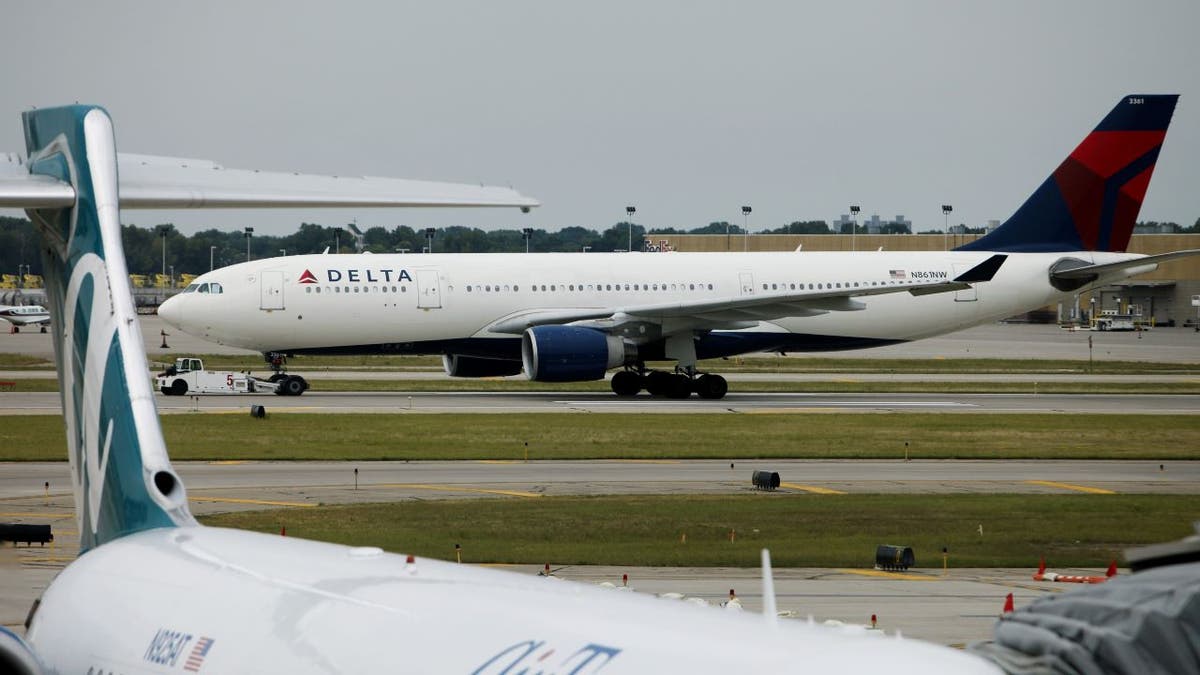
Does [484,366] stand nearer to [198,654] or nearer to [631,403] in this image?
[631,403]

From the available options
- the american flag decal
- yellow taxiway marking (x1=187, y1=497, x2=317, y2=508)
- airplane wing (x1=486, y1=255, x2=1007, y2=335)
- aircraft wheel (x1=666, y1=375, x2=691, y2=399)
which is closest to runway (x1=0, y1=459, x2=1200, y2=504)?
yellow taxiway marking (x1=187, y1=497, x2=317, y2=508)

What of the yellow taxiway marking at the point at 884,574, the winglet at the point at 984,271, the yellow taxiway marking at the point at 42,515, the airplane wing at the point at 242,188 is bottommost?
the yellow taxiway marking at the point at 884,574

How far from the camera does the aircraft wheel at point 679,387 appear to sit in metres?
48.2

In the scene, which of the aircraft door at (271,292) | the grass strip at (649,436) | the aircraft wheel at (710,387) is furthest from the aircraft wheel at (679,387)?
the aircraft door at (271,292)

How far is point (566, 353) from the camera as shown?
44.5 m

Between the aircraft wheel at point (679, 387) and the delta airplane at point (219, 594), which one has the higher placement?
the delta airplane at point (219, 594)

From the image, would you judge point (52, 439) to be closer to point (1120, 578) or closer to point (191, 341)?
point (1120, 578)

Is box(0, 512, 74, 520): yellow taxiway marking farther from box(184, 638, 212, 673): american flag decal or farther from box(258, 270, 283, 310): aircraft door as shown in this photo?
box(258, 270, 283, 310): aircraft door

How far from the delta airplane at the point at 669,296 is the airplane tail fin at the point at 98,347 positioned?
32.5 meters

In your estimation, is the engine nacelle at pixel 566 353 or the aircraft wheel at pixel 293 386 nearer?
the engine nacelle at pixel 566 353

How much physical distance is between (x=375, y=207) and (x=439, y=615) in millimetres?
5761

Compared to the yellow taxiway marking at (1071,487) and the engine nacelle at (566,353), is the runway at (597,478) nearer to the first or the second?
the yellow taxiway marking at (1071,487)

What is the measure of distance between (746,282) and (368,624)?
142 ft

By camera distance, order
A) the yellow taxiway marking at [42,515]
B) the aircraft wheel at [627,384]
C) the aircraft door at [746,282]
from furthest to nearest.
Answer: the aircraft door at [746,282] < the aircraft wheel at [627,384] < the yellow taxiway marking at [42,515]
